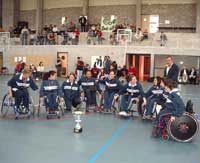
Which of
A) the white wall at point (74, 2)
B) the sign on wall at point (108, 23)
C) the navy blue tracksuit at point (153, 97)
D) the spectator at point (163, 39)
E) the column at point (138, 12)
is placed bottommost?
the navy blue tracksuit at point (153, 97)

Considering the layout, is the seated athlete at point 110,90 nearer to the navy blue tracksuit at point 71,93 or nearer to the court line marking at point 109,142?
the navy blue tracksuit at point 71,93

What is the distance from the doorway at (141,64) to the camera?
30.3 metres

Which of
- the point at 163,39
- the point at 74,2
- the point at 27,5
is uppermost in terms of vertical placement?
the point at 74,2

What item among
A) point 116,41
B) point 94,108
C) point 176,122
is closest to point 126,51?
point 116,41

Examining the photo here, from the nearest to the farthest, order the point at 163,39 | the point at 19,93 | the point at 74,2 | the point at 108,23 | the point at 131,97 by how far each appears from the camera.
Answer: the point at 19,93 → the point at 131,97 → the point at 163,39 → the point at 108,23 → the point at 74,2

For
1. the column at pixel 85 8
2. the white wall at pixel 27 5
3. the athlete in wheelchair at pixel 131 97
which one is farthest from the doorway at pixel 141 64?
the athlete in wheelchair at pixel 131 97

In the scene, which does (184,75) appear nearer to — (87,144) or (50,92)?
(50,92)

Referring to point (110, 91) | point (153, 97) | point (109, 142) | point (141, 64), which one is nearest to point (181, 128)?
point (109, 142)

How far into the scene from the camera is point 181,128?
26.8ft

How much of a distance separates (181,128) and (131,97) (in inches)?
125

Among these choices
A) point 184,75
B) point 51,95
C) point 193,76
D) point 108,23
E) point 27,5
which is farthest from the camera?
point 27,5

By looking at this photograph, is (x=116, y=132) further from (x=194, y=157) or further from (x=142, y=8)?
(x=142, y=8)

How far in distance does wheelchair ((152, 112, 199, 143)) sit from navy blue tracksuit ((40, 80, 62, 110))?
11.4 ft

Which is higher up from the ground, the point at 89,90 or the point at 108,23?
the point at 108,23
